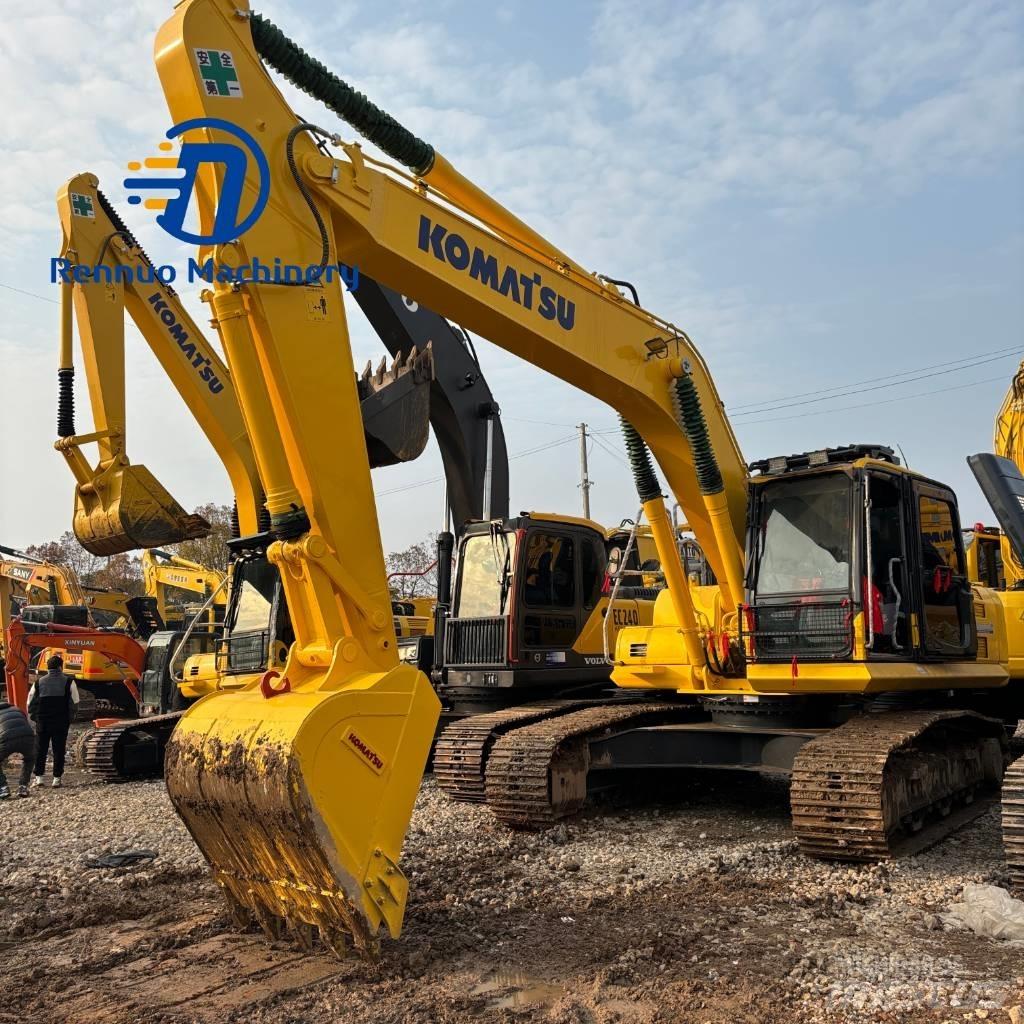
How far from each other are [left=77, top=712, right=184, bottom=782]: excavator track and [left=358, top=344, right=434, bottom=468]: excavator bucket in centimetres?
634

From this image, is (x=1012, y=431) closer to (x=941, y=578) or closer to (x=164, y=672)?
(x=941, y=578)

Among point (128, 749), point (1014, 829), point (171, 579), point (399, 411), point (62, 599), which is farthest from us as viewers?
point (171, 579)

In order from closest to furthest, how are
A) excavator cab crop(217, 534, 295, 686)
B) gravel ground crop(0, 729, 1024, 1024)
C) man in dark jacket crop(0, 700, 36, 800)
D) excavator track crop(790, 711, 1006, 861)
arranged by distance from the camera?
gravel ground crop(0, 729, 1024, 1024)
excavator track crop(790, 711, 1006, 861)
excavator cab crop(217, 534, 295, 686)
man in dark jacket crop(0, 700, 36, 800)

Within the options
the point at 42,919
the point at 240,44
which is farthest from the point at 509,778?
the point at 240,44

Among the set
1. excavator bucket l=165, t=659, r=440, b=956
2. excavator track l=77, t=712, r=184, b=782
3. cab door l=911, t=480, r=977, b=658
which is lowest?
excavator track l=77, t=712, r=184, b=782

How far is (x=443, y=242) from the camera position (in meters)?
5.77

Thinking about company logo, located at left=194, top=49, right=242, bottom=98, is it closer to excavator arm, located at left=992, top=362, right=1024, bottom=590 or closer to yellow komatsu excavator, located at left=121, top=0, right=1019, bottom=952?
yellow komatsu excavator, located at left=121, top=0, right=1019, bottom=952

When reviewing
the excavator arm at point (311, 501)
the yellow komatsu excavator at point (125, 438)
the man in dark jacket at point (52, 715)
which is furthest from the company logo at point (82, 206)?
the excavator arm at point (311, 501)

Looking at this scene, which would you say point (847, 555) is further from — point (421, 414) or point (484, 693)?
point (484, 693)

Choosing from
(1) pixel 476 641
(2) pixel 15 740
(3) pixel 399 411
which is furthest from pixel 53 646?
(3) pixel 399 411

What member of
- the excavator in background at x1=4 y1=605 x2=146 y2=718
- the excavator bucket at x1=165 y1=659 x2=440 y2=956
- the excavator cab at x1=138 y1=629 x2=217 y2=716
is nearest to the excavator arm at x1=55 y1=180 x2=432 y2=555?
the excavator cab at x1=138 y1=629 x2=217 y2=716

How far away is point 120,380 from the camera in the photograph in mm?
10414

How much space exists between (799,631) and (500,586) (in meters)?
3.58

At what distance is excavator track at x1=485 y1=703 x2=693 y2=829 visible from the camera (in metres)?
7.35
